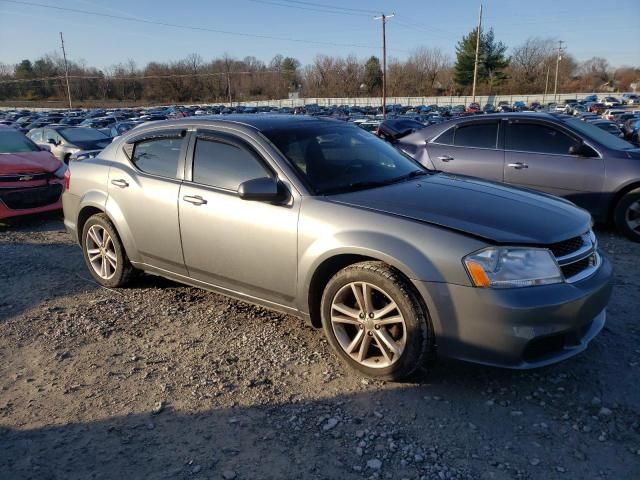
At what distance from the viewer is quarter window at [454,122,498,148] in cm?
711

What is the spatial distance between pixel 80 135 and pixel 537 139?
13527 millimetres

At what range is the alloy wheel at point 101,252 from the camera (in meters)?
4.81

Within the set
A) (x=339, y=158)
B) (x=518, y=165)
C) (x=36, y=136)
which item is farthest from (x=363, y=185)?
(x=36, y=136)

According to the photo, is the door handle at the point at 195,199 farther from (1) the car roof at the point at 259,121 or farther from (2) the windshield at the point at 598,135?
(2) the windshield at the point at 598,135

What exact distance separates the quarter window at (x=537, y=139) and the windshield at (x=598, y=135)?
0.65 feet

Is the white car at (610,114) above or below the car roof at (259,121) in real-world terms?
below

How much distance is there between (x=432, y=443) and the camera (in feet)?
8.50

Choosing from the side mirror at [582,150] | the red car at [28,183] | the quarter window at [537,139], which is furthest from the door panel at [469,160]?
the red car at [28,183]

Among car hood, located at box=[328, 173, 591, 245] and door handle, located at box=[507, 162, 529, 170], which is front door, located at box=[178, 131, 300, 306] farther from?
door handle, located at box=[507, 162, 529, 170]

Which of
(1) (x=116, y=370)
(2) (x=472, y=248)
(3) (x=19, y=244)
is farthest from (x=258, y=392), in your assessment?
(3) (x=19, y=244)

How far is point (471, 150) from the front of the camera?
7.19 metres

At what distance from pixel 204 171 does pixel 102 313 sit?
1576 mm

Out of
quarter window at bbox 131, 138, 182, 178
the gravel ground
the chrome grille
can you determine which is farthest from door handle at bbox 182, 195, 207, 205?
the chrome grille

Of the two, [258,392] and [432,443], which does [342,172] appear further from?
[432,443]
